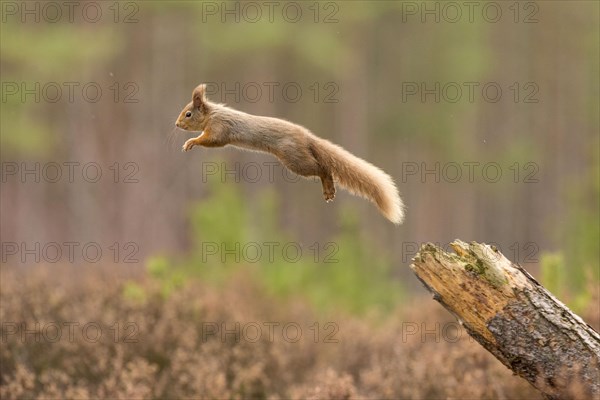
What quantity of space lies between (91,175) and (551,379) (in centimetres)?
1915

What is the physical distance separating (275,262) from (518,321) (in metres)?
8.54

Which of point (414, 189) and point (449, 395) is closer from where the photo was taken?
point (449, 395)

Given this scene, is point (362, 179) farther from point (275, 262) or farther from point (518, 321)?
point (275, 262)

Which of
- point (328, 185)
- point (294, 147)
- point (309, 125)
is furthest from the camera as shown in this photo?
point (309, 125)

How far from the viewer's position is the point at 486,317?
14.0 feet

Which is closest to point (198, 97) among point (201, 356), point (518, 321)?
point (518, 321)

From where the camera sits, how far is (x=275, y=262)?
12656 mm

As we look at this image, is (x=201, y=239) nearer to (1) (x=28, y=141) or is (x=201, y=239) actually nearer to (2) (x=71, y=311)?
(2) (x=71, y=311)

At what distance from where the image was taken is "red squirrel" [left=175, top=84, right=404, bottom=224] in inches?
171

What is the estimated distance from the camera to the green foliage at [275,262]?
11148mm

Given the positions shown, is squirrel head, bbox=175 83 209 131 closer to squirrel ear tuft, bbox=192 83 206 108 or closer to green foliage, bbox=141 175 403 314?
squirrel ear tuft, bbox=192 83 206 108

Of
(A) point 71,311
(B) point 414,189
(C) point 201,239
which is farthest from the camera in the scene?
(B) point 414,189

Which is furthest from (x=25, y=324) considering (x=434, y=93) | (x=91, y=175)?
(x=434, y=93)

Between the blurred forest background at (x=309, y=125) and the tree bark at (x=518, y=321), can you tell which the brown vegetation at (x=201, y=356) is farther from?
the tree bark at (x=518, y=321)
